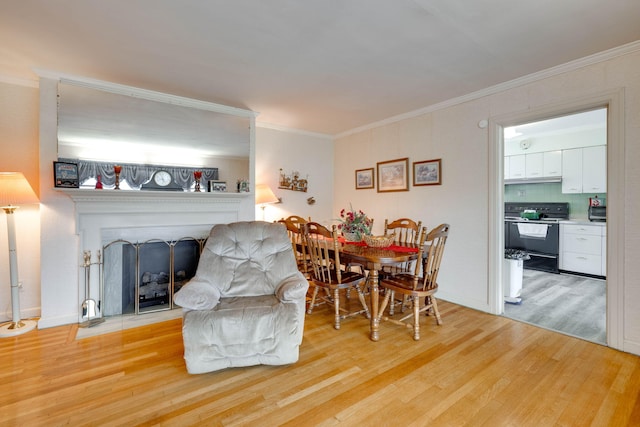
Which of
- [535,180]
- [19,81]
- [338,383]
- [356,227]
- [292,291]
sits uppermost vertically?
[19,81]

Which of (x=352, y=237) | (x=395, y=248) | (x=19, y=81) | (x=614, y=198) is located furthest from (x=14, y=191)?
(x=614, y=198)

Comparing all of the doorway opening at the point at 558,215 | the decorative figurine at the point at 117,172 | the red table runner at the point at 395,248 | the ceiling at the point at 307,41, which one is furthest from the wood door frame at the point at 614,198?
the decorative figurine at the point at 117,172

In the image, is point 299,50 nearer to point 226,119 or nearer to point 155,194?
point 226,119

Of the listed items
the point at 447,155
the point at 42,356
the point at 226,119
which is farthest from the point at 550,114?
the point at 42,356

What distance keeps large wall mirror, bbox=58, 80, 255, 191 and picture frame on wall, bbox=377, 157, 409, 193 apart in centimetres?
193

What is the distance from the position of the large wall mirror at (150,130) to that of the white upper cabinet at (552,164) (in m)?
5.32

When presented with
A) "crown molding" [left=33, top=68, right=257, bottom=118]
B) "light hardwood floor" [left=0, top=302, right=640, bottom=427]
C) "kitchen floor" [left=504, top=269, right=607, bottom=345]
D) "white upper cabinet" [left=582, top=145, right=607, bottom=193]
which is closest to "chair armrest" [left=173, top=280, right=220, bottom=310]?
"light hardwood floor" [left=0, top=302, right=640, bottom=427]

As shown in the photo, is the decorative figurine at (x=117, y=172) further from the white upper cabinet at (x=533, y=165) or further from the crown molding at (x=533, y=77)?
the white upper cabinet at (x=533, y=165)

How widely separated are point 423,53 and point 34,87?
12.1 feet

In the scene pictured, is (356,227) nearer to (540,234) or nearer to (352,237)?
(352,237)

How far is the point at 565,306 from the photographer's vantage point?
327 cm

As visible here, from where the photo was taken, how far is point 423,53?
233 centimetres

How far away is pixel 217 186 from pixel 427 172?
263 centimetres

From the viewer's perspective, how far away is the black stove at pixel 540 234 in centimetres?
490
